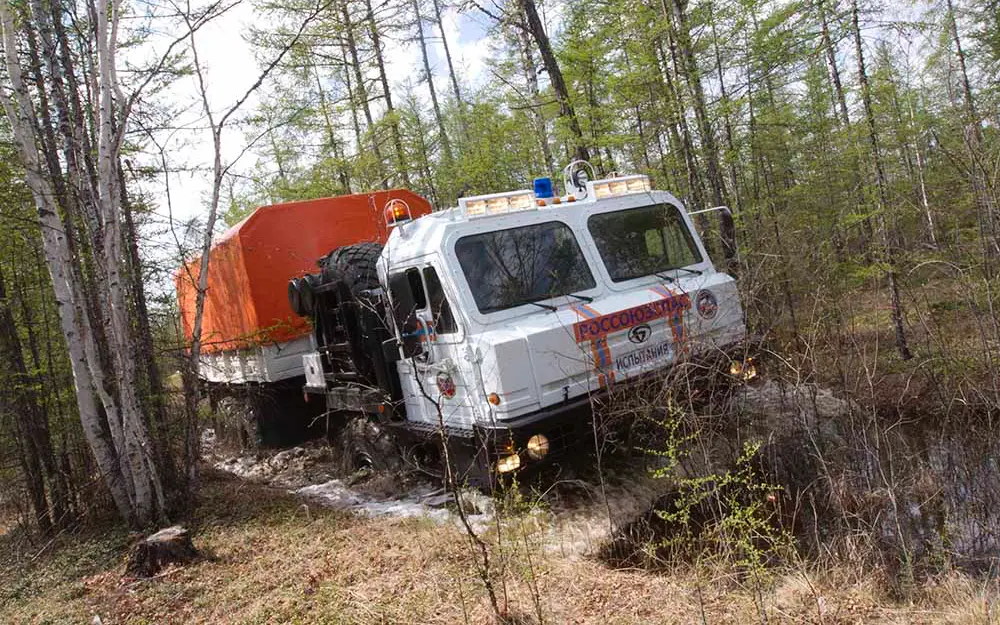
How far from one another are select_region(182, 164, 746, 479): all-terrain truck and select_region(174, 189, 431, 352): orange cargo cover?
4.55 feet

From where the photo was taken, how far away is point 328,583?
4141 millimetres

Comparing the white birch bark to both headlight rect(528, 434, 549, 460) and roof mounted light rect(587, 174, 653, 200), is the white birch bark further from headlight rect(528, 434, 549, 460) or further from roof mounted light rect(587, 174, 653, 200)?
roof mounted light rect(587, 174, 653, 200)

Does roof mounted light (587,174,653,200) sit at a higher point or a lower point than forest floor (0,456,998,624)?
higher

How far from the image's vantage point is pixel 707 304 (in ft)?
18.1

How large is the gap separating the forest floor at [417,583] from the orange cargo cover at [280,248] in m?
2.71

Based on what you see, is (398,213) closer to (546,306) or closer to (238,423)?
(546,306)

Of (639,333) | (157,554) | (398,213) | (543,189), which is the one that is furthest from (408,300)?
(157,554)

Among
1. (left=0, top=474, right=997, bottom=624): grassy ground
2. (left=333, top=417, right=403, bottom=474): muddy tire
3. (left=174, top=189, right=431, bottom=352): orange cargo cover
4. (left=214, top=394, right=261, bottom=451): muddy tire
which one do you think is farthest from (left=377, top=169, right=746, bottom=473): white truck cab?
(left=214, top=394, right=261, bottom=451): muddy tire

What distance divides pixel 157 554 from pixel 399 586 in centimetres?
224

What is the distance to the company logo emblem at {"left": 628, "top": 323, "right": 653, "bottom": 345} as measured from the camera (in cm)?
514

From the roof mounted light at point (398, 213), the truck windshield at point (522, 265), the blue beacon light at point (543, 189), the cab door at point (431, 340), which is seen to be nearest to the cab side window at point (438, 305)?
the cab door at point (431, 340)

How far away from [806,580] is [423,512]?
3.33 metres

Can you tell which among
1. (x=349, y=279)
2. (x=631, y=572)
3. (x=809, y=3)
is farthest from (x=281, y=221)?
(x=809, y=3)

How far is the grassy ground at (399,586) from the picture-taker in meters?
3.22
